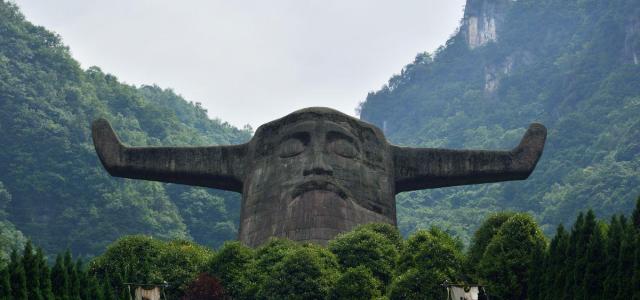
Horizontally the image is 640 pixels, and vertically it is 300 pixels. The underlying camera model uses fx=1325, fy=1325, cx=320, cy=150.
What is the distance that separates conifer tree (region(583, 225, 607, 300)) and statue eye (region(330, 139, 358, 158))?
10.0 m

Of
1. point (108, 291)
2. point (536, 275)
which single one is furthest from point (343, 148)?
point (108, 291)

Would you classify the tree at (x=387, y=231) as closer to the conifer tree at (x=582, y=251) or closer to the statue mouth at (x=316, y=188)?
the statue mouth at (x=316, y=188)

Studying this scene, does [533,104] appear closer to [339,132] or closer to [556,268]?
[339,132]

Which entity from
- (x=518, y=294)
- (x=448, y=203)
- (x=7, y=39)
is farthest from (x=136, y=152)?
(x=448, y=203)

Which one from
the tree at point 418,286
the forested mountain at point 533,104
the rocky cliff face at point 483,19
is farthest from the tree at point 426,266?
the rocky cliff face at point 483,19

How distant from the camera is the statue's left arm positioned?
98.7ft

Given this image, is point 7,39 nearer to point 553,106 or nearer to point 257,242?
point 553,106

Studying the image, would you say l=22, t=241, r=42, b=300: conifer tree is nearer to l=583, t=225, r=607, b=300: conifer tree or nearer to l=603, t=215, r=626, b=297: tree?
l=583, t=225, r=607, b=300: conifer tree

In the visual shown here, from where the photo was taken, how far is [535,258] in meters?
21.2

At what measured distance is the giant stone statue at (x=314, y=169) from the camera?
27578 mm

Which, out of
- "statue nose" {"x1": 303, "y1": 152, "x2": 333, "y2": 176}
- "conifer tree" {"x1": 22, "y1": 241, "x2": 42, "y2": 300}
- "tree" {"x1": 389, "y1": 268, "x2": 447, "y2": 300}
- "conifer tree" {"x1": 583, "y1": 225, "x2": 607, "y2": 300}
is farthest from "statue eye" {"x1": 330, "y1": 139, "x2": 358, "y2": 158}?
"conifer tree" {"x1": 22, "y1": 241, "x2": 42, "y2": 300}

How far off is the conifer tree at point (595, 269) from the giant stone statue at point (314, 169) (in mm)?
8453

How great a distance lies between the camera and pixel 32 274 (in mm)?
18438

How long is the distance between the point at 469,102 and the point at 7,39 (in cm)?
5508
